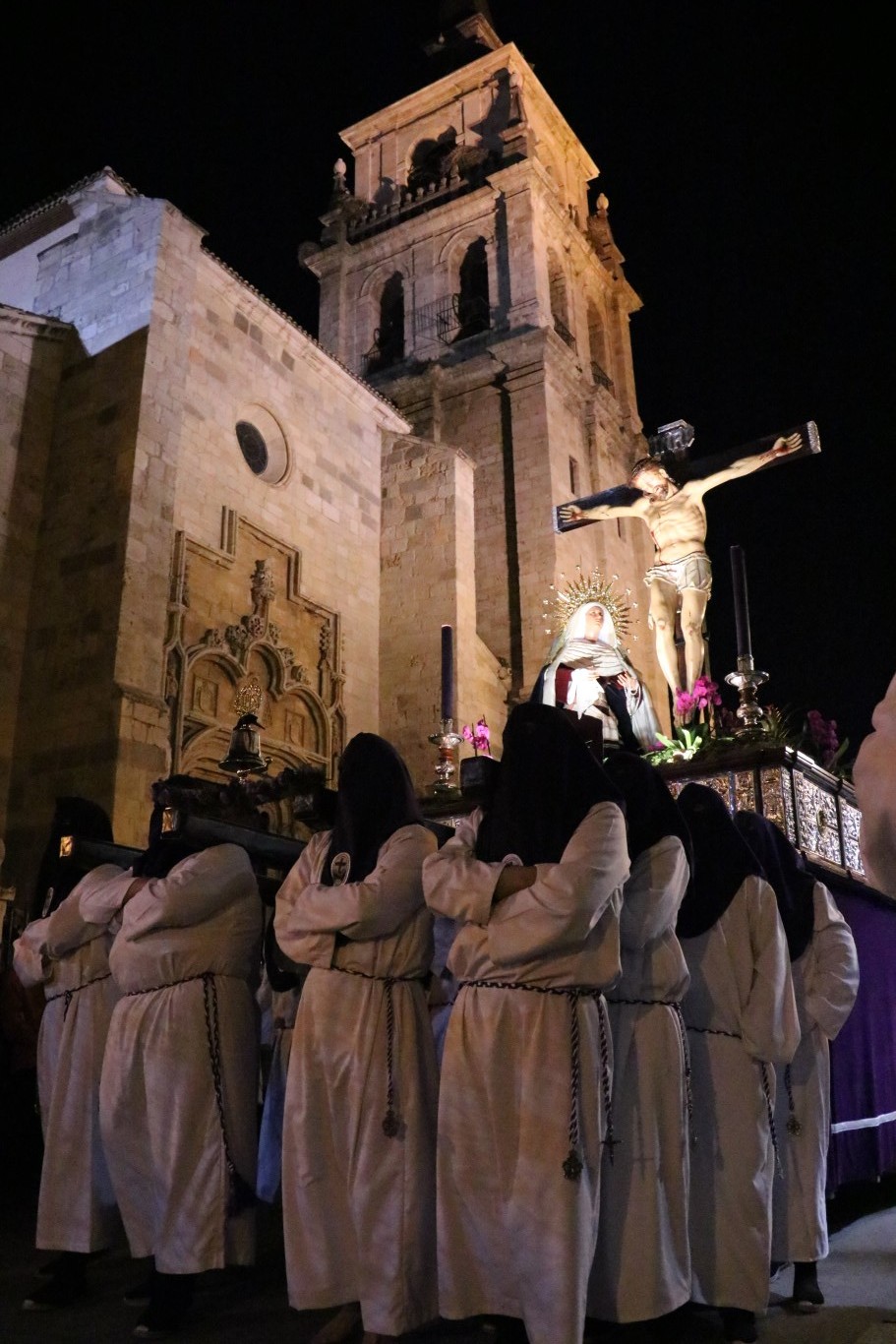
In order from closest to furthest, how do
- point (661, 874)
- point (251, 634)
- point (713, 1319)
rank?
1. point (661, 874)
2. point (713, 1319)
3. point (251, 634)

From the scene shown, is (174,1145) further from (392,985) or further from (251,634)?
(251,634)

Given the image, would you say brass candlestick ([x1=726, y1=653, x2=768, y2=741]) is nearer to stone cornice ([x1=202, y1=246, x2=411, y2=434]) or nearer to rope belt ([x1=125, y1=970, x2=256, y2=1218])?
rope belt ([x1=125, y1=970, x2=256, y2=1218])

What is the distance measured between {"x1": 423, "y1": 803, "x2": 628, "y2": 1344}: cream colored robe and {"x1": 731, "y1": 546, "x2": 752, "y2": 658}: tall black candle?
12.8 ft

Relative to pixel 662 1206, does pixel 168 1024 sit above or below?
above

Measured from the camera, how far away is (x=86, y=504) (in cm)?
1276

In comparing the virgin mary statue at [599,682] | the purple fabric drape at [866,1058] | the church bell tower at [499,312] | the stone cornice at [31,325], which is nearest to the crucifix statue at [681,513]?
the virgin mary statue at [599,682]

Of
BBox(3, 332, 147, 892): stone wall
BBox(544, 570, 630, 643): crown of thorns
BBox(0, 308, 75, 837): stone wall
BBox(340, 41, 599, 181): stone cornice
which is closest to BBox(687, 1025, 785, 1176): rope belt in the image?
BBox(544, 570, 630, 643): crown of thorns

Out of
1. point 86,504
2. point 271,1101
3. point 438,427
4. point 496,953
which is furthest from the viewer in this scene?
point 438,427

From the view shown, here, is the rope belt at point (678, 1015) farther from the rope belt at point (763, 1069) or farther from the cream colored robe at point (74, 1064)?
the cream colored robe at point (74, 1064)

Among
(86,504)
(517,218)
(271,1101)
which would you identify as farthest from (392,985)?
(517,218)

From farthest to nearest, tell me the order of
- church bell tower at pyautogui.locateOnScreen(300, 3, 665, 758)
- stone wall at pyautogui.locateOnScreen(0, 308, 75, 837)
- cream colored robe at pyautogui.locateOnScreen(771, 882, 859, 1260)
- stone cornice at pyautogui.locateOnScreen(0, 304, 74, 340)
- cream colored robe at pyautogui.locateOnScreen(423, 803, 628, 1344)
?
church bell tower at pyautogui.locateOnScreen(300, 3, 665, 758), stone cornice at pyautogui.locateOnScreen(0, 304, 74, 340), stone wall at pyautogui.locateOnScreen(0, 308, 75, 837), cream colored robe at pyautogui.locateOnScreen(771, 882, 859, 1260), cream colored robe at pyautogui.locateOnScreen(423, 803, 628, 1344)

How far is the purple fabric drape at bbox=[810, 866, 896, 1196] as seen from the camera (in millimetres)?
5828

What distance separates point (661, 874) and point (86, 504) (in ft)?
34.9

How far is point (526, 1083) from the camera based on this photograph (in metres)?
3.45
